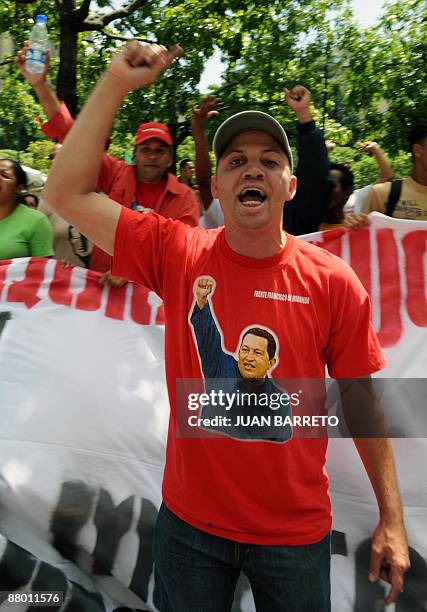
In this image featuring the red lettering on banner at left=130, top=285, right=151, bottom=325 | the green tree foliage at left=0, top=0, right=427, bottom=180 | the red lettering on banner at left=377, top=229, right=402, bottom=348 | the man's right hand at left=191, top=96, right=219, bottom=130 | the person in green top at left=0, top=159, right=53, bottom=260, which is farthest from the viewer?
the green tree foliage at left=0, top=0, right=427, bottom=180

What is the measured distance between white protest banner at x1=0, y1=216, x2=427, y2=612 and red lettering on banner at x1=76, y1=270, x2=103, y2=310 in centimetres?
1

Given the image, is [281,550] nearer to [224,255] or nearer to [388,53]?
[224,255]

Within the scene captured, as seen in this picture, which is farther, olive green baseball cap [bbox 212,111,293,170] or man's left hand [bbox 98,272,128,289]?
man's left hand [bbox 98,272,128,289]

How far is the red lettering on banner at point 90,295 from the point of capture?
10.1 feet

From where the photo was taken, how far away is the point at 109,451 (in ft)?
8.61

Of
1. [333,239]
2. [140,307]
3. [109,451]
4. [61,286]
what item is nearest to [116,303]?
[140,307]

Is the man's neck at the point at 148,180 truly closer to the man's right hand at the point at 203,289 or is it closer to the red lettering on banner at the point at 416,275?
the red lettering on banner at the point at 416,275

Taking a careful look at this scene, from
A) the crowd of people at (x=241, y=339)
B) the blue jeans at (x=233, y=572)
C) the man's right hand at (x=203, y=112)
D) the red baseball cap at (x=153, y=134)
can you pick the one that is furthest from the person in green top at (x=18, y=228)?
the blue jeans at (x=233, y=572)

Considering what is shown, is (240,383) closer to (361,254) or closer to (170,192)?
(361,254)

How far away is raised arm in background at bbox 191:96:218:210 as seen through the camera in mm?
4340

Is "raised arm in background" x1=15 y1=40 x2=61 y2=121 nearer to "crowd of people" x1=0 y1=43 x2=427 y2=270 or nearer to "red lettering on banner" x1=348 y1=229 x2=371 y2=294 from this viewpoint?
"crowd of people" x1=0 y1=43 x2=427 y2=270

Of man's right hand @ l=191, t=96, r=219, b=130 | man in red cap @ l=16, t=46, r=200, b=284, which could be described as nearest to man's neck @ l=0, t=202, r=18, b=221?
man in red cap @ l=16, t=46, r=200, b=284

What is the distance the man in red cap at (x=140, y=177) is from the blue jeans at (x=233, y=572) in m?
2.10

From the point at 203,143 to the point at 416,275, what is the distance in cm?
202
